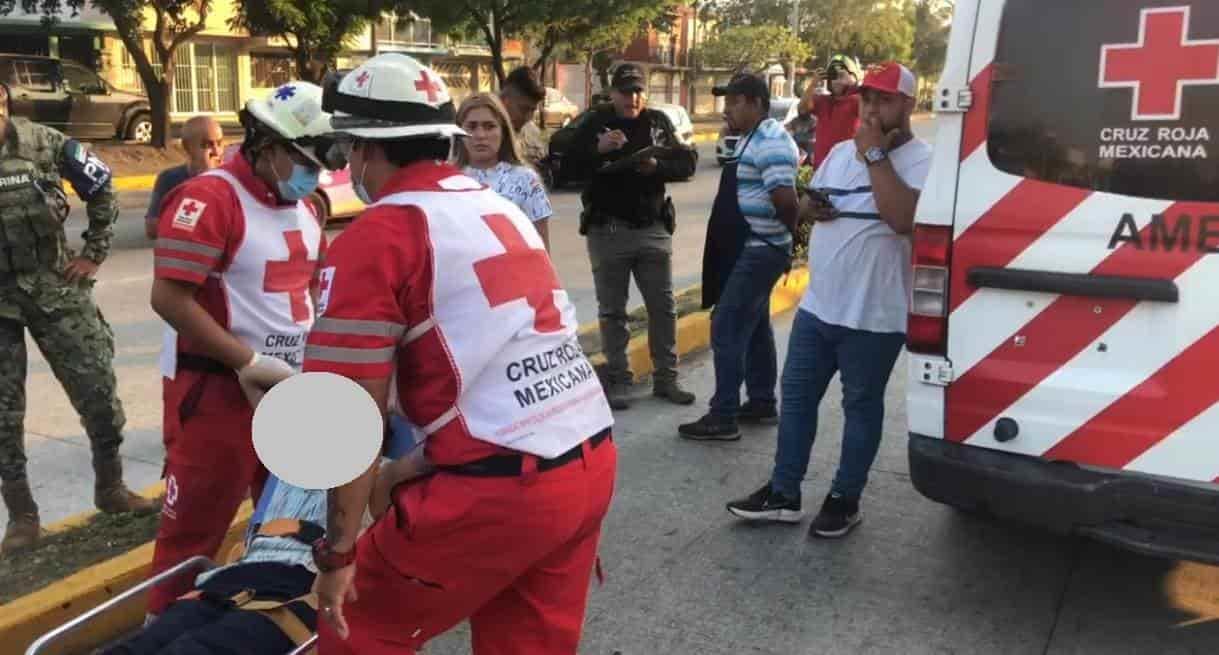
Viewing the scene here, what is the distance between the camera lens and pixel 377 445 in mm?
1840

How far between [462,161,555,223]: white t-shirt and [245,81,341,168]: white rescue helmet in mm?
1814

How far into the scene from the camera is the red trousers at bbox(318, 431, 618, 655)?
206 cm

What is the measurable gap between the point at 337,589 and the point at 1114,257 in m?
2.35

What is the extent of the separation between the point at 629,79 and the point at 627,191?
0.57 metres

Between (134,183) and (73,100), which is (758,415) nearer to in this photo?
(134,183)

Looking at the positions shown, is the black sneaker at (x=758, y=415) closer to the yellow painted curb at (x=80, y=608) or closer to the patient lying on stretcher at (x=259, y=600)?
the yellow painted curb at (x=80, y=608)

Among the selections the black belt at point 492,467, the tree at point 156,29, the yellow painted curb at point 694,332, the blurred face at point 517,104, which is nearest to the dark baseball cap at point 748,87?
the blurred face at point 517,104

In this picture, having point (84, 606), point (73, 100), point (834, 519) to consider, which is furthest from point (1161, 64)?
point (73, 100)

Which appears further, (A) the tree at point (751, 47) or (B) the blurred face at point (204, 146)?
(A) the tree at point (751, 47)

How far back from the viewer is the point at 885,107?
3777mm

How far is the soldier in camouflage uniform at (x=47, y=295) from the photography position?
3.73 m

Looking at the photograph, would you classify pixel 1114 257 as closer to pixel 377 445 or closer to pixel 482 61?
pixel 377 445

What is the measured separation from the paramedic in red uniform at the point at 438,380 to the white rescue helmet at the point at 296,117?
0.67 metres

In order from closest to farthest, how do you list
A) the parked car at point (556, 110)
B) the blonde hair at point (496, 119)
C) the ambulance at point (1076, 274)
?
the ambulance at point (1076, 274) → the blonde hair at point (496, 119) → the parked car at point (556, 110)
